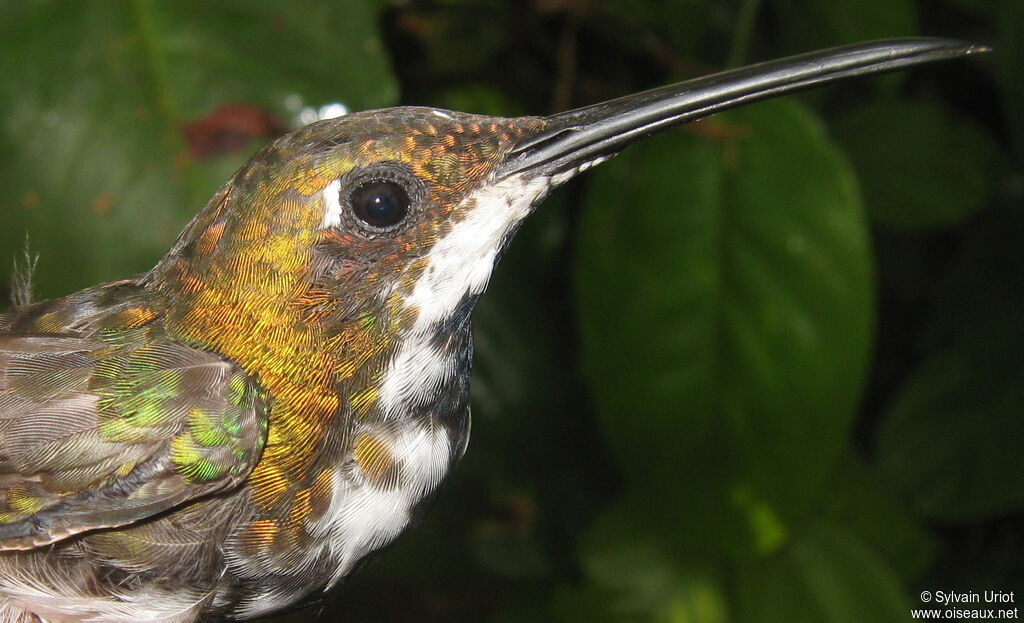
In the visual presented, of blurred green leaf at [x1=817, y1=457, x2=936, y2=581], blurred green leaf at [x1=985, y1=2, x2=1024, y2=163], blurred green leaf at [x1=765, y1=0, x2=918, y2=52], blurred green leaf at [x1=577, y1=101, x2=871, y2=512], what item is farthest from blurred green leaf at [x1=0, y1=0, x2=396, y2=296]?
blurred green leaf at [x1=817, y1=457, x2=936, y2=581]

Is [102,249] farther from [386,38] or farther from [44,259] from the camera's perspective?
[386,38]

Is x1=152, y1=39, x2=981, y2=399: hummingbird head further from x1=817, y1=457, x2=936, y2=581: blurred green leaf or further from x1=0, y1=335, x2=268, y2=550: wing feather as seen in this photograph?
x1=817, y1=457, x2=936, y2=581: blurred green leaf

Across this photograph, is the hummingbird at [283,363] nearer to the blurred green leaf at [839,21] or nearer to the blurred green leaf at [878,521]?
the blurred green leaf at [839,21]

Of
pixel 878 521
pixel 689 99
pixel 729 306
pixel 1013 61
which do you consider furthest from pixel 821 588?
pixel 689 99

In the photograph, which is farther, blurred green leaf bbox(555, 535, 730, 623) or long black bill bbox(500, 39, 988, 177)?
blurred green leaf bbox(555, 535, 730, 623)

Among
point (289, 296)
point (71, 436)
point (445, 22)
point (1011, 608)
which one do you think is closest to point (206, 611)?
point (71, 436)

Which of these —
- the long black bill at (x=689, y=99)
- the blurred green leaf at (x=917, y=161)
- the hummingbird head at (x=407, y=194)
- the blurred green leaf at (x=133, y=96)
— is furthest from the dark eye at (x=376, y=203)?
the blurred green leaf at (x=917, y=161)
